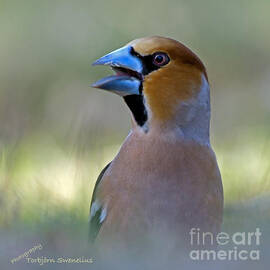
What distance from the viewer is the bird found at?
5.60 meters

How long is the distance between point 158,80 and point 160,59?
140 millimetres

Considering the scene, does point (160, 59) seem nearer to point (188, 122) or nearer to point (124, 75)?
point (124, 75)

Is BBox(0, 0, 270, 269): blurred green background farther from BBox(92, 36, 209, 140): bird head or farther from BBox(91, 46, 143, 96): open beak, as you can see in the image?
BBox(91, 46, 143, 96): open beak

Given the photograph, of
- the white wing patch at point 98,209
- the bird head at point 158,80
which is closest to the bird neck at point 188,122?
the bird head at point 158,80

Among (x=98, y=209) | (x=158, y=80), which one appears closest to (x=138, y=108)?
(x=158, y=80)

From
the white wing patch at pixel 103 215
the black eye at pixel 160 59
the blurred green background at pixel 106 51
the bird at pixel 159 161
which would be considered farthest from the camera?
the blurred green background at pixel 106 51

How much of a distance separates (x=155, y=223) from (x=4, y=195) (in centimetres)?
109

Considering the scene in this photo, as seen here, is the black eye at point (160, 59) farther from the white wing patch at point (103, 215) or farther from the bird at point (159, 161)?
the white wing patch at point (103, 215)

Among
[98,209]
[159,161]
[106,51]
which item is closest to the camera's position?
[159,161]

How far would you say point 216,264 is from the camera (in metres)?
4.66

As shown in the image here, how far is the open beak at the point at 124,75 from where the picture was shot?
5.82 m

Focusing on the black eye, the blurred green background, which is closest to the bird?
the black eye

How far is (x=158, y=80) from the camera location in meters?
5.97

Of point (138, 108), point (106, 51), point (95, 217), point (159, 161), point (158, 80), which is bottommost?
point (95, 217)
